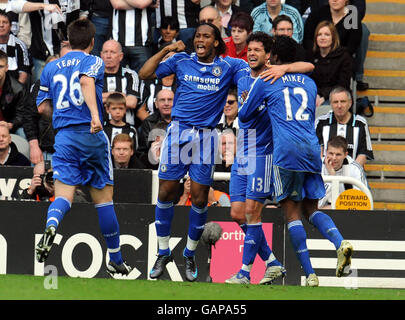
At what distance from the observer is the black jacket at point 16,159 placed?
1234 cm

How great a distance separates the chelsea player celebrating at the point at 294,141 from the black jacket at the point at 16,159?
4.10 meters

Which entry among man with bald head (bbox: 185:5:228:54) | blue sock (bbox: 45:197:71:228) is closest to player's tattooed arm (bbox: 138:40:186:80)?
blue sock (bbox: 45:197:71:228)

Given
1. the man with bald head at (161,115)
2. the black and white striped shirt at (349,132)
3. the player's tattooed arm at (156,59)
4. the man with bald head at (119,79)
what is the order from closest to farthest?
1. the player's tattooed arm at (156,59)
2. the man with bald head at (161,115)
3. the black and white striped shirt at (349,132)
4. the man with bald head at (119,79)

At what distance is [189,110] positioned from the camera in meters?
9.92

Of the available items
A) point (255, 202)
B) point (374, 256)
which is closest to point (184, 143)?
point (255, 202)

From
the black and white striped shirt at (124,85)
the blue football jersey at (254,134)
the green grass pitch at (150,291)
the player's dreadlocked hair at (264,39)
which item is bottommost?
the green grass pitch at (150,291)

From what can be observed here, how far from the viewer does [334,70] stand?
13.8 m

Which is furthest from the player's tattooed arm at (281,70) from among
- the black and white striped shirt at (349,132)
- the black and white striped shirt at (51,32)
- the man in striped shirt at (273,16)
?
the black and white striped shirt at (51,32)

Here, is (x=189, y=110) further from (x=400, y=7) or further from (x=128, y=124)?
(x=400, y=7)

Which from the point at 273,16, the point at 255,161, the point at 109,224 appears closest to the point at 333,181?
the point at 255,161

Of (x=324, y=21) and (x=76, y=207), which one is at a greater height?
(x=324, y=21)

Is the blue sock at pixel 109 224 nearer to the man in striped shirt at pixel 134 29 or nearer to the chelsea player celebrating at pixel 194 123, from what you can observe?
the chelsea player celebrating at pixel 194 123

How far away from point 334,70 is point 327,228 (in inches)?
197

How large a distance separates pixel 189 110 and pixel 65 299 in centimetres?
310
